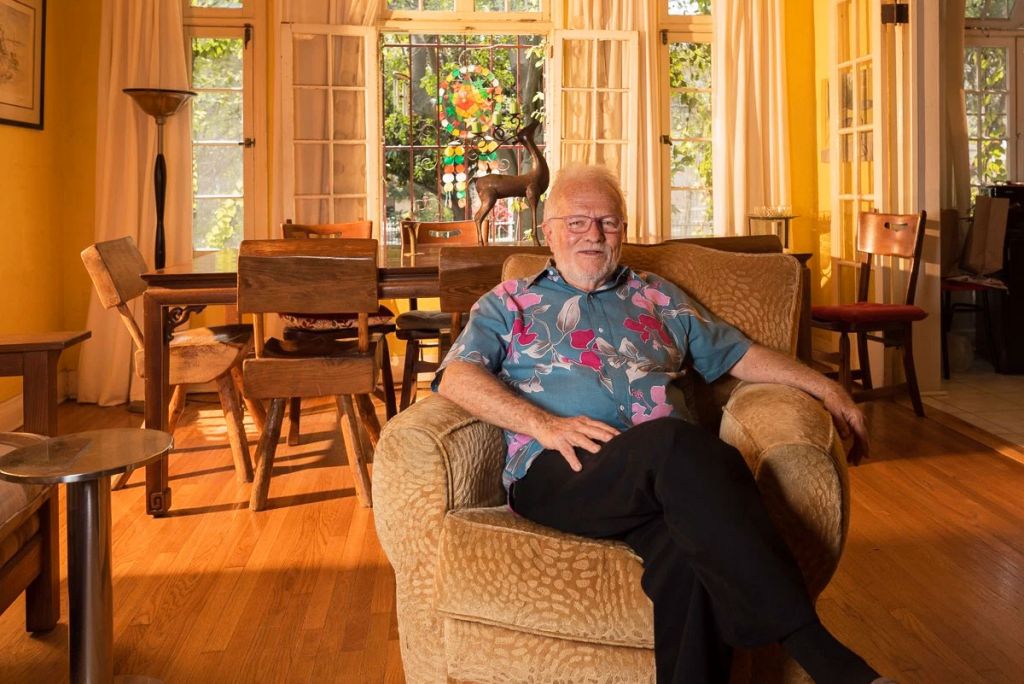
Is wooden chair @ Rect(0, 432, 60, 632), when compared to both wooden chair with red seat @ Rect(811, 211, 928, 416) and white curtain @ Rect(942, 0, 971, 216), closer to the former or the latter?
wooden chair with red seat @ Rect(811, 211, 928, 416)

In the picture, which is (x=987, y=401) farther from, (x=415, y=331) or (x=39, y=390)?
(x=39, y=390)

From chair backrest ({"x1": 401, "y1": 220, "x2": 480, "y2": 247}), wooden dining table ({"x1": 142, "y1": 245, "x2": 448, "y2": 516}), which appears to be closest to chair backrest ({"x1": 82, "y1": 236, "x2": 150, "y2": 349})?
wooden dining table ({"x1": 142, "y1": 245, "x2": 448, "y2": 516})

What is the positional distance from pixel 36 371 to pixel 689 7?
16.4ft

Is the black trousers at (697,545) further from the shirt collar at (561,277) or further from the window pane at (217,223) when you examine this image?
the window pane at (217,223)

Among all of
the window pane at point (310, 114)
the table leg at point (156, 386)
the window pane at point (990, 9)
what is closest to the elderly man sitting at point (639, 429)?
the table leg at point (156, 386)

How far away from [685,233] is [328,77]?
239 centimetres

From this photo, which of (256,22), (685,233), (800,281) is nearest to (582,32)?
(685,233)

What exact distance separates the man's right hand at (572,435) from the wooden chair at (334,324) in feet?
7.51

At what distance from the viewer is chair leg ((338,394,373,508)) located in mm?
3756

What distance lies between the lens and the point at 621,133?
627 cm

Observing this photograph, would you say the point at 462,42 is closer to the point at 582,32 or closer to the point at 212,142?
the point at 582,32

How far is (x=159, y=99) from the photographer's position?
5355 mm

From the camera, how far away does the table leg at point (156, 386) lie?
11.7 feet

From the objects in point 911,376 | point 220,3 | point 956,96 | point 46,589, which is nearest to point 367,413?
point 46,589
